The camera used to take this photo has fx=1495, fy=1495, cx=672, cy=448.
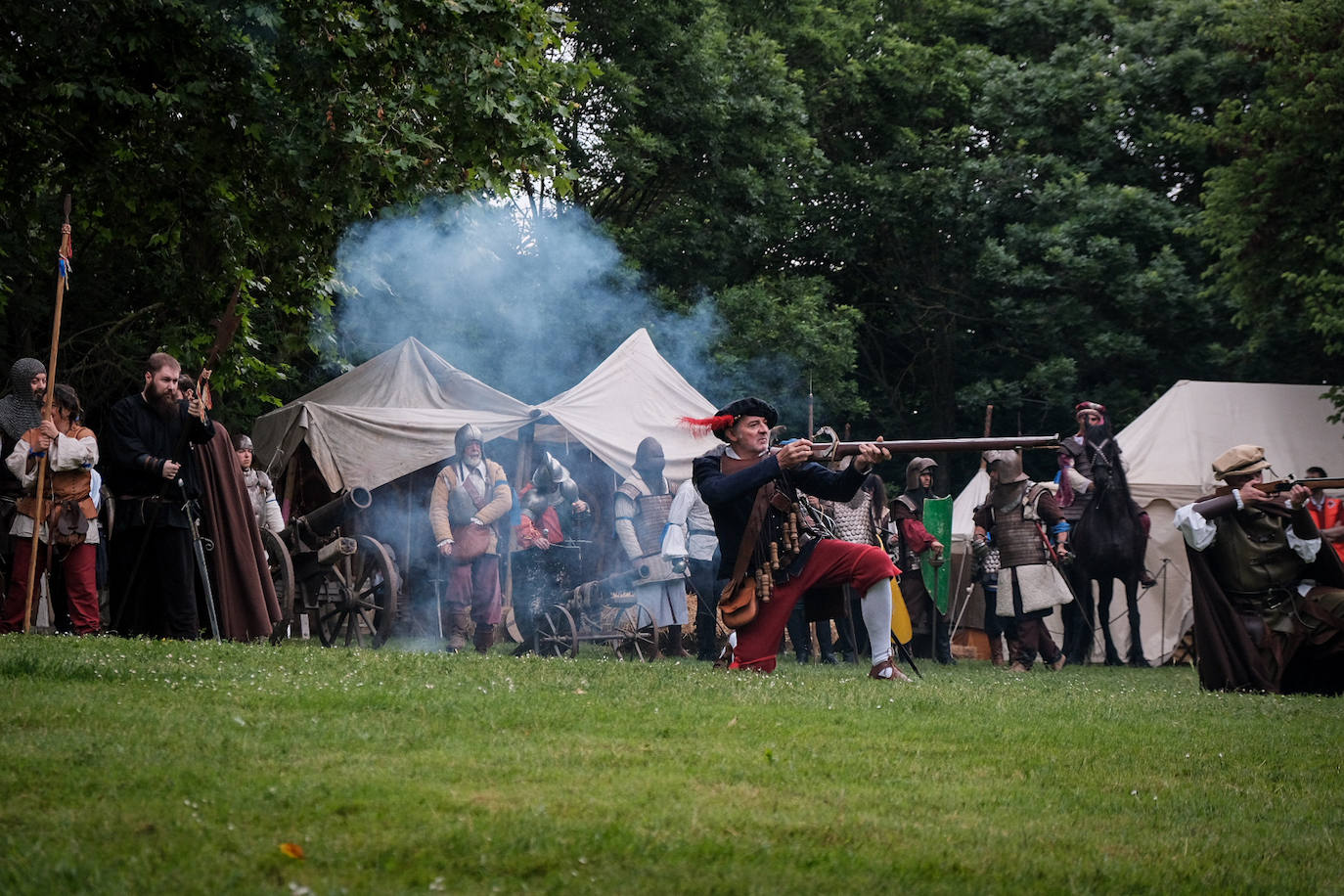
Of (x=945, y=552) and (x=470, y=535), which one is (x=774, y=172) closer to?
(x=945, y=552)

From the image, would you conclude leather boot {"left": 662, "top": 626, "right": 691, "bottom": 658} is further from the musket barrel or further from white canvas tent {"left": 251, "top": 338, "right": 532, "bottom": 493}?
the musket barrel

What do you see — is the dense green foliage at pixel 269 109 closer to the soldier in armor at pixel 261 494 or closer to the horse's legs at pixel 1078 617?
the soldier in armor at pixel 261 494

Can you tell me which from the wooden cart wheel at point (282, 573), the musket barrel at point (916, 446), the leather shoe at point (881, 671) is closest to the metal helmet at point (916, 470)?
the leather shoe at point (881, 671)

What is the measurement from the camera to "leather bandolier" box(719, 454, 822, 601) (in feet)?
31.6

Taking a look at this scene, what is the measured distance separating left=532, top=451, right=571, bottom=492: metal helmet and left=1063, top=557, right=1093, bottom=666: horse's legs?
5492mm

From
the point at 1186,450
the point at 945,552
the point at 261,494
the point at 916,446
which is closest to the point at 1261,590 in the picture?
the point at 916,446

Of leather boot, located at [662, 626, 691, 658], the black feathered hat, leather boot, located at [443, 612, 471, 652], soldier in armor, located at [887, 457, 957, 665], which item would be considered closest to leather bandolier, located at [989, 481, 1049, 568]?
soldier in armor, located at [887, 457, 957, 665]

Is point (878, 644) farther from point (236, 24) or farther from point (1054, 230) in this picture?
point (1054, 230)

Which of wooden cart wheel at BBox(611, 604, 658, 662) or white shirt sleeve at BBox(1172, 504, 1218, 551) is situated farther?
wooden cart wheel at BBox(611, 604, 658, 662)

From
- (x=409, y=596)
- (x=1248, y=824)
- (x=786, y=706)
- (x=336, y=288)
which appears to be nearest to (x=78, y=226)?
(x=336, y=288)

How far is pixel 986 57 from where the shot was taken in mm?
30359

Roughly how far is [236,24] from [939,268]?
22.7 m

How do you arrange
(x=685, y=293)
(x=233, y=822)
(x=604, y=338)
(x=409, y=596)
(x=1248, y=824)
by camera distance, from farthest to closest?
(x=685, y=293), (x=604, y=338), (x=409, y=596), (x=1248, y=824), (x=233, y=822)

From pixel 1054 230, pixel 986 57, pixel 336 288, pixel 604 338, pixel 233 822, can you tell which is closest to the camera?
pixel 233 822
